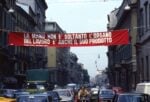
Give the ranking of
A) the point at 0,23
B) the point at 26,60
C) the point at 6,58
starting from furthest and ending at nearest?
the point at 26,60
the point at 6,58
the point at 0,23

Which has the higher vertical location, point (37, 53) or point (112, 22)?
point (112, 22)

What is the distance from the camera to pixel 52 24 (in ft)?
529

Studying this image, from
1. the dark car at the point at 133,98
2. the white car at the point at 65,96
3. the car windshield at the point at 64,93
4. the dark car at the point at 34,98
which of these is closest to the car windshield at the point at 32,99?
the dark car at the point at 34,98

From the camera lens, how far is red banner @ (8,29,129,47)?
125ft

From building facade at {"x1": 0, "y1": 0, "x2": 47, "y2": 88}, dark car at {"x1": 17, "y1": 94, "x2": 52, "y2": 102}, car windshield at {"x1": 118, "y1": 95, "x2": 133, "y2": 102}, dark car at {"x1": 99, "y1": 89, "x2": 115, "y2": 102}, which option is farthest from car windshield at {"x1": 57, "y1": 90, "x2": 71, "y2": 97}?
car windshield at {"x1": 118, "y1": 95, "x2": 133, "y2": 102}

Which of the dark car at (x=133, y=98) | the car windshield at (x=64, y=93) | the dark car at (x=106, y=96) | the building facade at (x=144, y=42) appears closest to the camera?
the dark car at (x=133, y=98)

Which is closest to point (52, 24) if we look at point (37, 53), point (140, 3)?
point (37, 53)

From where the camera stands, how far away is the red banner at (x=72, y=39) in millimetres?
38188

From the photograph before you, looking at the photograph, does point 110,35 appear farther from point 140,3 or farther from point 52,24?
point 52,24

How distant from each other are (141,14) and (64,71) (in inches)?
4683

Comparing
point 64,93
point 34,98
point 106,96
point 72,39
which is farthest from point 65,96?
point 34,98

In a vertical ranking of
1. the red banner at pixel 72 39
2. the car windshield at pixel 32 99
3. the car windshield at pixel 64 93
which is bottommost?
the car windshield at pixel 64 93

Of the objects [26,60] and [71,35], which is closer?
[71,35]

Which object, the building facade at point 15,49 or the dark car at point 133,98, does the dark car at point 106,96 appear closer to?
the building facade at point 15,49
